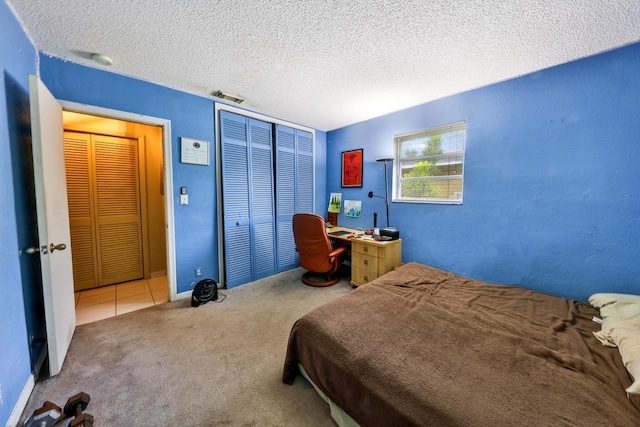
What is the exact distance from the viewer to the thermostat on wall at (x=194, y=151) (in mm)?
2579

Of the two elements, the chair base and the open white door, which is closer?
the open white door

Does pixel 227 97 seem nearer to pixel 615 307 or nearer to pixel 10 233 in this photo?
pixel 10 233

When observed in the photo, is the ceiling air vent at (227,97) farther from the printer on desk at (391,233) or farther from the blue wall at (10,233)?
the printer on desk at (391,233)

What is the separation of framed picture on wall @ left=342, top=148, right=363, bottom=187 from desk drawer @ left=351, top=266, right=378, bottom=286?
1386mm

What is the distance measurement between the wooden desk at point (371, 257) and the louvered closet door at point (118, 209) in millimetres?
3013

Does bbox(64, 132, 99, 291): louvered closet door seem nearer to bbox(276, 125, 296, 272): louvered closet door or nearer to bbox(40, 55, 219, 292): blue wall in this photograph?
bbox(40, 55, 219, 292): blue wall

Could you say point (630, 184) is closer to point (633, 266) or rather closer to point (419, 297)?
point (633, 266)

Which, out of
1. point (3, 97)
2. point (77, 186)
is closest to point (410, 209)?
point (3, 97)

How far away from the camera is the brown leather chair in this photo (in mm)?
2764

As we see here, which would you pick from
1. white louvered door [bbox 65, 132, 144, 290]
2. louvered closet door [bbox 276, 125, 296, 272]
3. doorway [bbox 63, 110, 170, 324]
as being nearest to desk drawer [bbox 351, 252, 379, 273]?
louvered closet door [bbox 276, 125, 296, 272]

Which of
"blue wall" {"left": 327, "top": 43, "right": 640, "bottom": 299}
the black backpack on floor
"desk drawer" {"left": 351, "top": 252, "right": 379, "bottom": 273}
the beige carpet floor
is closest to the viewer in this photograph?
the beige carpet floor

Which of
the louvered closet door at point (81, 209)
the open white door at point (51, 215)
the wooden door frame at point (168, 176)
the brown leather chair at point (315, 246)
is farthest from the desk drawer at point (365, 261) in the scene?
the louvered closet door at point (81, 209)

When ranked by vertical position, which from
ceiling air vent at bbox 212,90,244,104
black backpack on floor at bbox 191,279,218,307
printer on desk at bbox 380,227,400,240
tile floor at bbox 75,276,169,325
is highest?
ceiling air vent at bbox 212,90,244,104

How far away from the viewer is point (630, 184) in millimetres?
1693
